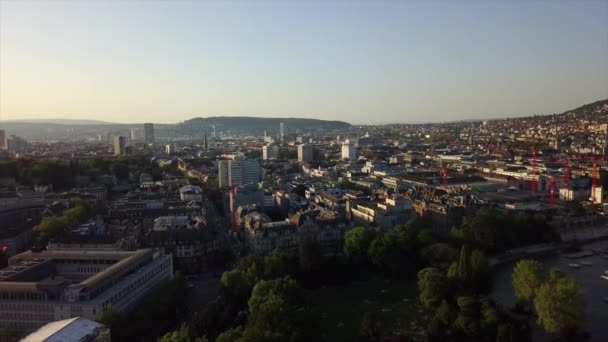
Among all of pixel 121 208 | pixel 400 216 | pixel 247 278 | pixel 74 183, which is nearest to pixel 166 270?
pixel 247 278

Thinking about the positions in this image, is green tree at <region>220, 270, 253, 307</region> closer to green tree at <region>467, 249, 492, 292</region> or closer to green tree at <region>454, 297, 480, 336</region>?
green tree at <region>454, 297, 480, 336</region>

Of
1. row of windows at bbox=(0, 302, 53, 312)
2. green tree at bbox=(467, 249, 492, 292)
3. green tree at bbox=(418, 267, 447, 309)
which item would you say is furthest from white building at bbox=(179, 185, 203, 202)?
green tree at bbox=(467, 249, 492, 292)

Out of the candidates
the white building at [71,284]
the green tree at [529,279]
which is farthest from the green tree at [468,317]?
the white building at [71,284]

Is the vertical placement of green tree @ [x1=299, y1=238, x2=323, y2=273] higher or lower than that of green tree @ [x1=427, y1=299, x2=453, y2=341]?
higher

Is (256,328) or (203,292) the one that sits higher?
(256,328)

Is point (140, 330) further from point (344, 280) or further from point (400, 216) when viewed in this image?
point (400, 216)

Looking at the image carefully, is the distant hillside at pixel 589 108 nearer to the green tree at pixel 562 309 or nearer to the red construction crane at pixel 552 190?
the red construction crane at pixel 552 190
